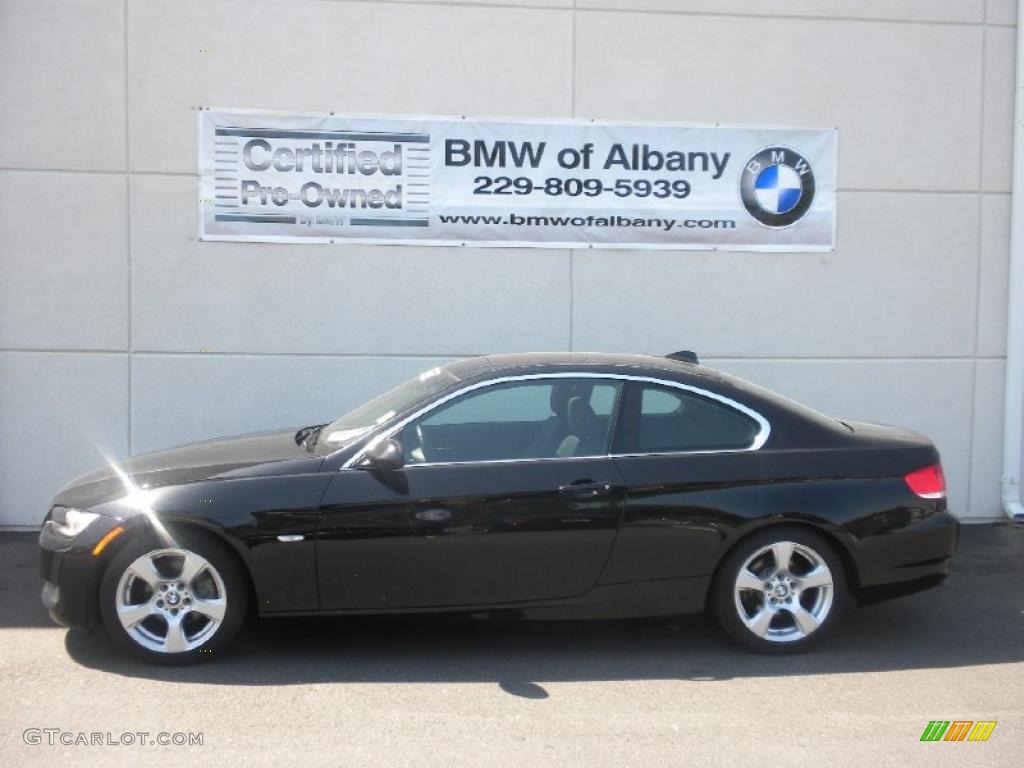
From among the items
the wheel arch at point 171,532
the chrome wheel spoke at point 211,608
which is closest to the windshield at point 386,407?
the wheel arch at point 171,532

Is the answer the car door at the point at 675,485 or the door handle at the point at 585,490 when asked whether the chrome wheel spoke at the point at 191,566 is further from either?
the car door at the point at 675,485

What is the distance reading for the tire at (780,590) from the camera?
17.9ft

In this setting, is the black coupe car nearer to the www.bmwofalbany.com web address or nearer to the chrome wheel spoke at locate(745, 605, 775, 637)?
the chrome wheel spoke at locate(745, 605, 775, 637)

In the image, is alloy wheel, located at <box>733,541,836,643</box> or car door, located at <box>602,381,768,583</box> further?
alloy wheel, located at <box>733,541,836,643</box>

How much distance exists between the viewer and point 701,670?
534 centimetres

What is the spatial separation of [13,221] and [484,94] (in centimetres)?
367

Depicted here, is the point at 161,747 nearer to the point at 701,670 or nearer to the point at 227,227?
the point at 701,670

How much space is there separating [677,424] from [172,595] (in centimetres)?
264

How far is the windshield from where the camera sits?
5.55m

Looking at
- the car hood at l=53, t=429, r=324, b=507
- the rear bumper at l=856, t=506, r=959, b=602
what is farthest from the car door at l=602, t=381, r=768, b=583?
the car hood at l=53, t=429, r=324, b=507

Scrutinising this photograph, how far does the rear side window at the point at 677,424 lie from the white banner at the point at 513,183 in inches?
122

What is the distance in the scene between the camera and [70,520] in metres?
5.30

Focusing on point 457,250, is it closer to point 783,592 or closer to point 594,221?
point 594,221

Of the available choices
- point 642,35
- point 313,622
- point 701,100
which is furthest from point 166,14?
point 313,622
